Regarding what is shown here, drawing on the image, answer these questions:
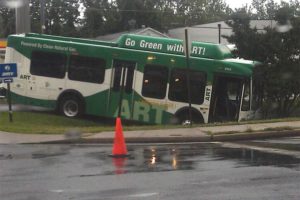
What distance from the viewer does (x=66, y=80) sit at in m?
22.3

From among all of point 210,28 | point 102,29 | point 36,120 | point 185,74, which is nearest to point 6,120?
point 36,120

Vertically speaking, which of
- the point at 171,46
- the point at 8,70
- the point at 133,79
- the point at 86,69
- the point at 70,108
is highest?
the point at 171,46

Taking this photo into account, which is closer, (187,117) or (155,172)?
(155,172)

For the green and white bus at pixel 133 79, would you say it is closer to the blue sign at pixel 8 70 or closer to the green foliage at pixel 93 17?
the blue sign at pixel 8 70

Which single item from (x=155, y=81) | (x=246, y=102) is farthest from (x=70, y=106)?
(x=246, y=102)

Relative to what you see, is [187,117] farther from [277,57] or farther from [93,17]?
[93,17]

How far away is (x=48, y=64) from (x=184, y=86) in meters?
5.44

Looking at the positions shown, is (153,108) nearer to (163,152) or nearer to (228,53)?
(228,53)

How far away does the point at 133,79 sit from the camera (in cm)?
2161

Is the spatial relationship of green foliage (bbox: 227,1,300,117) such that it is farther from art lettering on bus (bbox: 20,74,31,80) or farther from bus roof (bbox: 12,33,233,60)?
art lettering on bus (bbox: 20,74,31,80)

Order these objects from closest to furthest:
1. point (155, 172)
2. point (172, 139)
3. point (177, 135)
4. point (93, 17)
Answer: point (155, 172), point (172, 139), point (177, 135), point (93, 17)

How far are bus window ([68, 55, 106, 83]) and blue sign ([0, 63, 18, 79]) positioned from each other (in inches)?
123

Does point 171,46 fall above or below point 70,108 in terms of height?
above

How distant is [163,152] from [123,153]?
3.44ft
